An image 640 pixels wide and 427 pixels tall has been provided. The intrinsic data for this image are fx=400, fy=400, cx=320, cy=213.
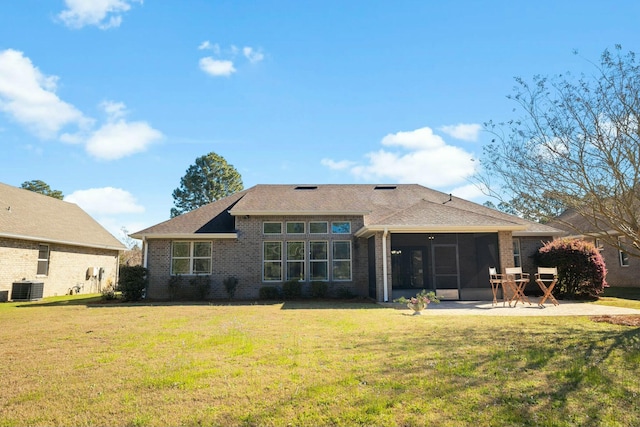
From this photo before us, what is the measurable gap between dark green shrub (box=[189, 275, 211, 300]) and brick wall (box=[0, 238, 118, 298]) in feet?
26.1

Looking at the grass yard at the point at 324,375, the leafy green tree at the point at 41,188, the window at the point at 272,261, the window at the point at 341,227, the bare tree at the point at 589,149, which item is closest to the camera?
the grass yard at the point at 324,375

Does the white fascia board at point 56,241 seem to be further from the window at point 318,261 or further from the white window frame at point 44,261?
the window at point 318,261

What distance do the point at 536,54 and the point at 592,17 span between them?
134cm

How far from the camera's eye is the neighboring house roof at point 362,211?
563 inches

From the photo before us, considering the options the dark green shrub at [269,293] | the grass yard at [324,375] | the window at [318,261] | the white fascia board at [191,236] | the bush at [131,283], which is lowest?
the grass yard at [324,375]

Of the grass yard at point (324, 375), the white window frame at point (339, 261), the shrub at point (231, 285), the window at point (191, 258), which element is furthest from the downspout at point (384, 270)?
the window at point (191, 258)

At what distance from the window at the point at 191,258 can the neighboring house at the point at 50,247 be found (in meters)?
6.29

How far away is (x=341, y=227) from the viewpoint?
17.1 metres

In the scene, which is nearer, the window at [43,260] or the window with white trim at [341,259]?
the window with white trim at [341,259]

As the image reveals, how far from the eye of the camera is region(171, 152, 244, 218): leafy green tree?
136ft

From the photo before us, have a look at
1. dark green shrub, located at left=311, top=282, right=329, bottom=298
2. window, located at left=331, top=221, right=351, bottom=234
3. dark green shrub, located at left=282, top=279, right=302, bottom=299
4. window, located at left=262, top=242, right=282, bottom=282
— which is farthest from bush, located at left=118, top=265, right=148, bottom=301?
window, located at left=331, top=221, right=351, bottom=234

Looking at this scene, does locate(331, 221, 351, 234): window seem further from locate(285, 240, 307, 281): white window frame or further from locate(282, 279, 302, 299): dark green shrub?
locate(282, 279, 302, 299): dark green shrub

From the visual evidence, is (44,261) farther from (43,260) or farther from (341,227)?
(341,227)

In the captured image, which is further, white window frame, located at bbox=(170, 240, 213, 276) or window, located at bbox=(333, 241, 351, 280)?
window, located at bbox=(333, 241, 351, 280)
